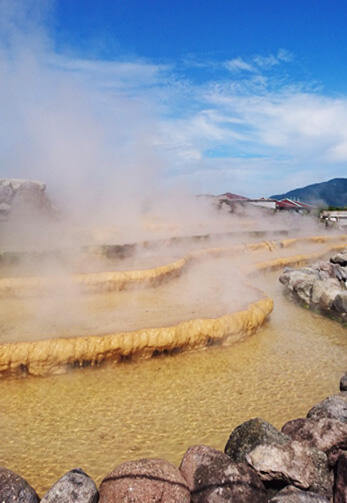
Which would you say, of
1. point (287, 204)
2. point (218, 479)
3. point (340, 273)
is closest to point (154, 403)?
point (218, 479)

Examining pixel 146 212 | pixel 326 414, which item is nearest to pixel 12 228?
pixel 146 212

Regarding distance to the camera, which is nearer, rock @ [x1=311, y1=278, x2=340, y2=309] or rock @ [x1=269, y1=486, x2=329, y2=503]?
rock @ [x1=269, y1=486, x2=329, y2=503]

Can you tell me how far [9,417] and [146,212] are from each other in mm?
13293

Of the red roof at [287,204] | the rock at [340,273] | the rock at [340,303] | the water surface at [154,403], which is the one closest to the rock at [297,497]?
the water surface at [154,403]

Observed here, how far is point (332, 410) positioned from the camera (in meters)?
3.13

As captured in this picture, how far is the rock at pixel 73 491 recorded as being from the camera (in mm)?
2244

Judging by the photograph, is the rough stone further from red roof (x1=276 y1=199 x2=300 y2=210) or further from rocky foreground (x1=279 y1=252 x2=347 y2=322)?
red roof (x1=276 y1=199 x2=300 y2=210)

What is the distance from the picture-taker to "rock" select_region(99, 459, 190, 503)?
229 cm

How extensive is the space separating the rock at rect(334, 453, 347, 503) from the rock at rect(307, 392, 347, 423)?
0.55 meters

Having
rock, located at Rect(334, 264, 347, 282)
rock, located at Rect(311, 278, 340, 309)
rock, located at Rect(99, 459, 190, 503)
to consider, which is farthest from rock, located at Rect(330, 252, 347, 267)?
rock, located at Rect(99, 459, 190, 503)

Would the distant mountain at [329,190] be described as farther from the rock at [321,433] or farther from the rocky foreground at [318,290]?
the rock at [321,433]

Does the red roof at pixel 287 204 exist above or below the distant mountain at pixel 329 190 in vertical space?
below

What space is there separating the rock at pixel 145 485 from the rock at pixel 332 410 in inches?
52.1

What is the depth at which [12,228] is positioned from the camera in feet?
37.3
